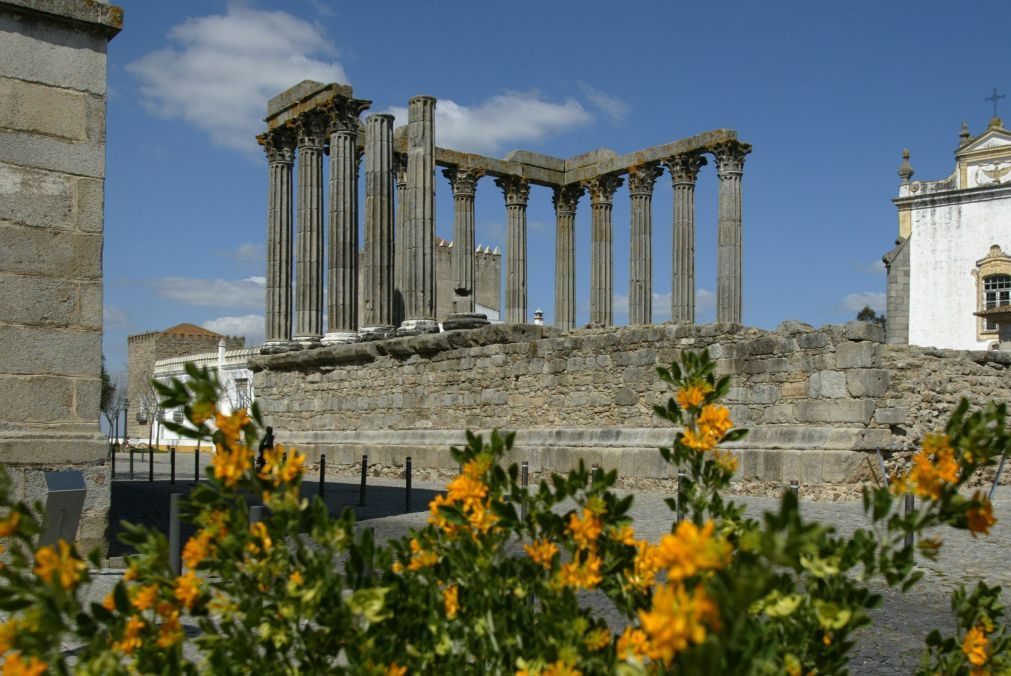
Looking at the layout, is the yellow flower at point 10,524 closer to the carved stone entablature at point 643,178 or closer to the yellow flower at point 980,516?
the yellow flower at point 980,516

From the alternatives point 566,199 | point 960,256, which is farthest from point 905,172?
point 566,199

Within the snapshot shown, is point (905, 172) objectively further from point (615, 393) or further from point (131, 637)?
point (131, 637)

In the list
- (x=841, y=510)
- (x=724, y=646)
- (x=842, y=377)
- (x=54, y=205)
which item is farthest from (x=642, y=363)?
(x=724, y=646)

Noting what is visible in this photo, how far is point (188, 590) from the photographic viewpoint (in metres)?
2.39

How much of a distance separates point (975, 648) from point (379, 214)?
20099mm

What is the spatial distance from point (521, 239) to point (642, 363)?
13259 millimetres

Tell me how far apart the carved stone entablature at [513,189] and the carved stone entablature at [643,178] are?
293 centimetres

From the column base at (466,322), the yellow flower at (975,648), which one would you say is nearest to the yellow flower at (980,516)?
the yellow flower at (975,648)

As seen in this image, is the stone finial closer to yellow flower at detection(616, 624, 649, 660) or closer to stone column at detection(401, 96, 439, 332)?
stone column at detection(401, 96, 439, 332)

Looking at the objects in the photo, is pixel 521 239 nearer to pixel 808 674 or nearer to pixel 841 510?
pixel 841 510

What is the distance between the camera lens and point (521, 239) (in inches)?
1113

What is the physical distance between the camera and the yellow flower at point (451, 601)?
2.64m

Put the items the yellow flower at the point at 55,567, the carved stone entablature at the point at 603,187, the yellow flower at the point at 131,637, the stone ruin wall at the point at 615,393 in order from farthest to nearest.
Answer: the carved stone entablature at the point at 603,187 → the stone ruin wall at the point at 615,393 → the yellow flower at the point at 131,637 → the yellow flower at the point at 55,567

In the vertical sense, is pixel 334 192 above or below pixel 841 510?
above
